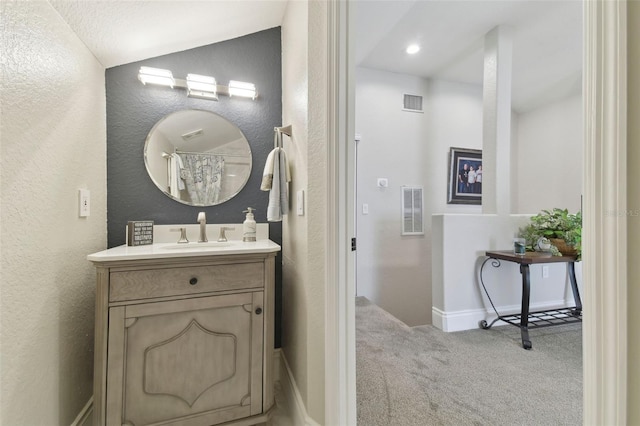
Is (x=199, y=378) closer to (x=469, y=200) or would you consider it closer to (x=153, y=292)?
(x=153, y=292)

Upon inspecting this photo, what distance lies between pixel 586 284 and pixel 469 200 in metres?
3.33

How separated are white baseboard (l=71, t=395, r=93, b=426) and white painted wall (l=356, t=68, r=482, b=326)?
2.38 m

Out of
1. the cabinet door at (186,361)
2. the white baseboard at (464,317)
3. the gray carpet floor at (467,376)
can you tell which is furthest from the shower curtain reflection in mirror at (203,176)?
the white baseboard at (464,317)

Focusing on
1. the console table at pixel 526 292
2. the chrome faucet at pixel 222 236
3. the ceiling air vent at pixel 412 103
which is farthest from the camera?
the ceiling air vent at pixel 412 103

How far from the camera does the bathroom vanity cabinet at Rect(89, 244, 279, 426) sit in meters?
1.11

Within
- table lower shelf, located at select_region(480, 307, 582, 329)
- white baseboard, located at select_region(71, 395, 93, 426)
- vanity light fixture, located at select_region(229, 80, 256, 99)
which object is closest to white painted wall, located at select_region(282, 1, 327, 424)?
vanity light fixture, located at select_region(229, 80, 256, 99)

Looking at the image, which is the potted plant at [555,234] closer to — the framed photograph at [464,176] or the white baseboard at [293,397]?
the framed photograph at [464,176]

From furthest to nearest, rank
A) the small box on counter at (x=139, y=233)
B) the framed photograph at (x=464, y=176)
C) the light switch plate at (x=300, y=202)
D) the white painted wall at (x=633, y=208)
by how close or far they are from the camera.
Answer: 1. the framed photograph at (x=464, y=176)
2. the small box on counter at (x=139, y=233)
3. the light switch plate at (x=300, y=202)
4. the white painted wall at (x=633, y=208)

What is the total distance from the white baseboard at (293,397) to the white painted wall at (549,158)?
13.3ft

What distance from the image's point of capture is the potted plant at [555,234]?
229 cm

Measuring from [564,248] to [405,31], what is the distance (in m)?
2.41

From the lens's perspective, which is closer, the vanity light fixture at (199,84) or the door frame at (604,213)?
the door frame at (604,213)

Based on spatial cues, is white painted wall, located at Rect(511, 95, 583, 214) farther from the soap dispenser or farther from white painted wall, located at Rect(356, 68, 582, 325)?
the soap dispenser

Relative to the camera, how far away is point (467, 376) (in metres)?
1.70
